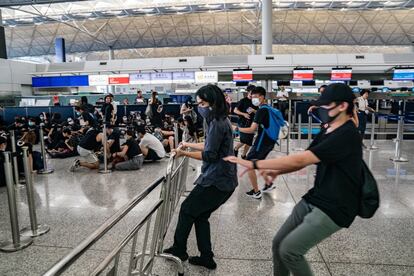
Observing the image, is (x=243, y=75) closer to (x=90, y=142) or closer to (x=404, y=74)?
(x=404, y=74)

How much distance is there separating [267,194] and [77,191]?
11.3ft

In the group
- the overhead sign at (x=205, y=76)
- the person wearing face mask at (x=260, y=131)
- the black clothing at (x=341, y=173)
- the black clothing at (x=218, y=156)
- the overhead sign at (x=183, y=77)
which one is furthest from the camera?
the overhead sign at (x=183, y=77)

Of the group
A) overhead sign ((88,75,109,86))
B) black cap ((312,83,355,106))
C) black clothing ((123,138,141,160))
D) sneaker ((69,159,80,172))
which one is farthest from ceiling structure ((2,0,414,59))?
black cap ((312,83,355,106))

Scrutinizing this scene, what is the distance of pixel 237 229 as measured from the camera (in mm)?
3557

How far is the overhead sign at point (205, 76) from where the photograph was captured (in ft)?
48.4

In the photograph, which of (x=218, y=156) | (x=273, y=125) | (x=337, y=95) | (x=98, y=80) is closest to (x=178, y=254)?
(x=218, y=156)

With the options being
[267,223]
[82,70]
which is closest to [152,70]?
[82,70]

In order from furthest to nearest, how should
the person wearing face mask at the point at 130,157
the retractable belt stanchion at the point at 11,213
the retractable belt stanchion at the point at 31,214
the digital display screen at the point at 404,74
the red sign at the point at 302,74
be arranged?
the red sign at the point at 302,74 < the digital display screen at the point at 404,74 < the person wearing face mask at the point at 130,157 < the retractable belt stanchion at the point at 31,214 < the retractable belt stanchion at the point at 11,213

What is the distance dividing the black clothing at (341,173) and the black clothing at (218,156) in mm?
936

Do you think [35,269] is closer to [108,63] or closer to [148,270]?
[148,270]

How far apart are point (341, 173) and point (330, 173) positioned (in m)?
0.06

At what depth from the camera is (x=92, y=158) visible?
6.85 m

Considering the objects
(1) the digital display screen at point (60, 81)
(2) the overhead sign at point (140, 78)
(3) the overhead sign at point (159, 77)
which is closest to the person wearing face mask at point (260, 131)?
(3) the overhead sign at point (159, 77)

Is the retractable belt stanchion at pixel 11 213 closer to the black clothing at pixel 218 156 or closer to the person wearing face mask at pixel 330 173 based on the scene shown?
the black clothing at pixel 218 156
